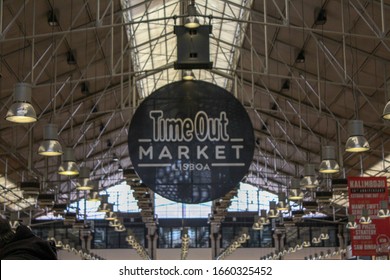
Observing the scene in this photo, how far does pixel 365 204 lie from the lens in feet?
72.4

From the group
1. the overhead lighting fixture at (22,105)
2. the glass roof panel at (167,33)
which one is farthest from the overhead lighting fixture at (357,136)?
the glass roof panel at (167,33)

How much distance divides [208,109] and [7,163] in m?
26.0

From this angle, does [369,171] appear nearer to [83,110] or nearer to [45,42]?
[83,110]

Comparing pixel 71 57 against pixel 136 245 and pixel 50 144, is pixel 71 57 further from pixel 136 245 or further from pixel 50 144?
pixel 136 245

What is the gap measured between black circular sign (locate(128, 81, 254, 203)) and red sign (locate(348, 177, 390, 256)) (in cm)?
1587

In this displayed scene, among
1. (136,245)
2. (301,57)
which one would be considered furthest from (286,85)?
(136,245)

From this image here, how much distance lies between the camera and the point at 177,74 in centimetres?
3203

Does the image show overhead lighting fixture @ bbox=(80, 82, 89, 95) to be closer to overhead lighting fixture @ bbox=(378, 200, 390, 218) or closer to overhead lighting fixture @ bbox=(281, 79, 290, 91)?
overhead lighting fixture @ bbox=(281, 79, 290, 91)

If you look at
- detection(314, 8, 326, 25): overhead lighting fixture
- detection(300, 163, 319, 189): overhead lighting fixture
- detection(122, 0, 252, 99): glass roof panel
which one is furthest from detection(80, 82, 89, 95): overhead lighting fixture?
detection(300, 163, 319, 189): overhead lighting fixture

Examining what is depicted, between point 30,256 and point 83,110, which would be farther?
point 83,110

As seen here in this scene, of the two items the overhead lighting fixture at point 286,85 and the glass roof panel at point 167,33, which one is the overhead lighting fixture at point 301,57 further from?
the overhead lighting fixture at point 286,85

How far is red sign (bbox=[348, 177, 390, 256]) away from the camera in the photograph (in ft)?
71.4
